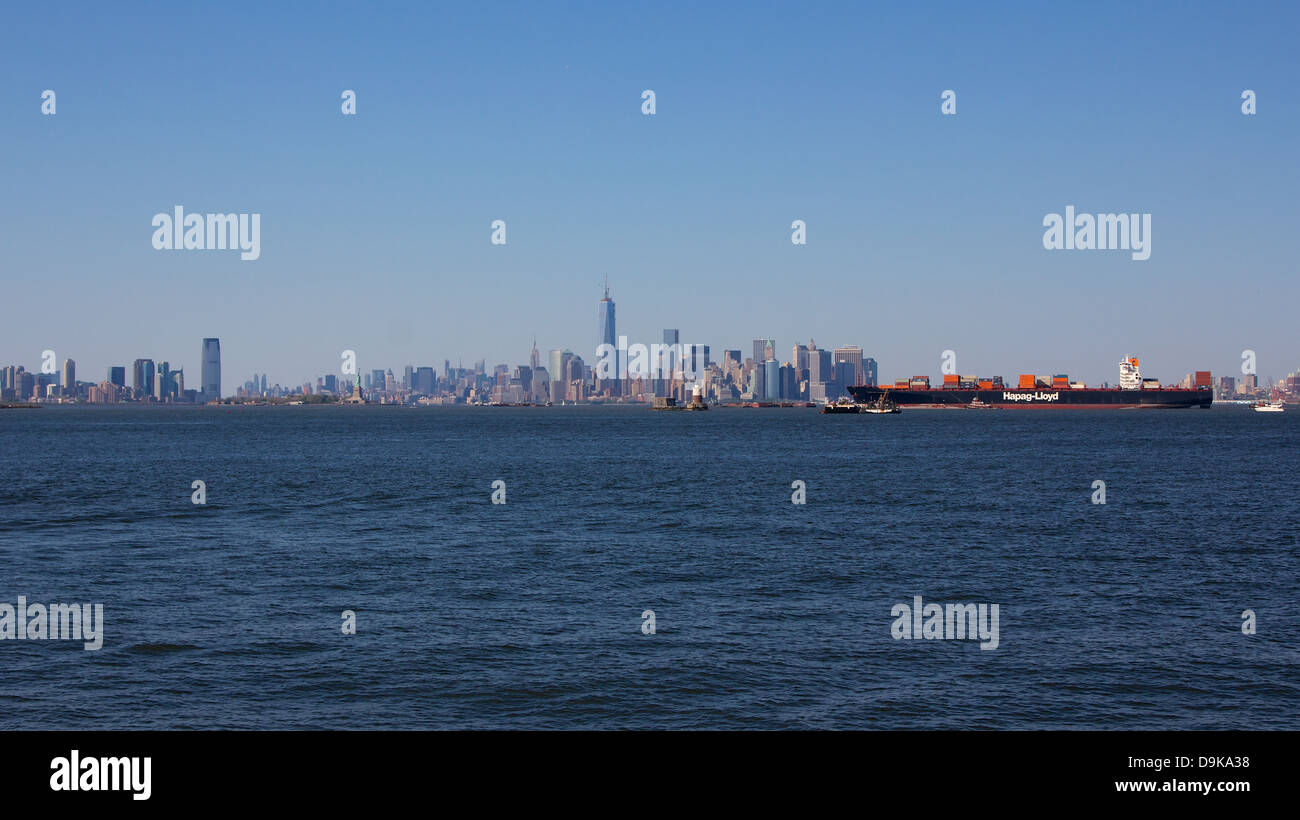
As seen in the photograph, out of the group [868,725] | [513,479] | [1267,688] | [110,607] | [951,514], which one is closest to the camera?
[868,725]
